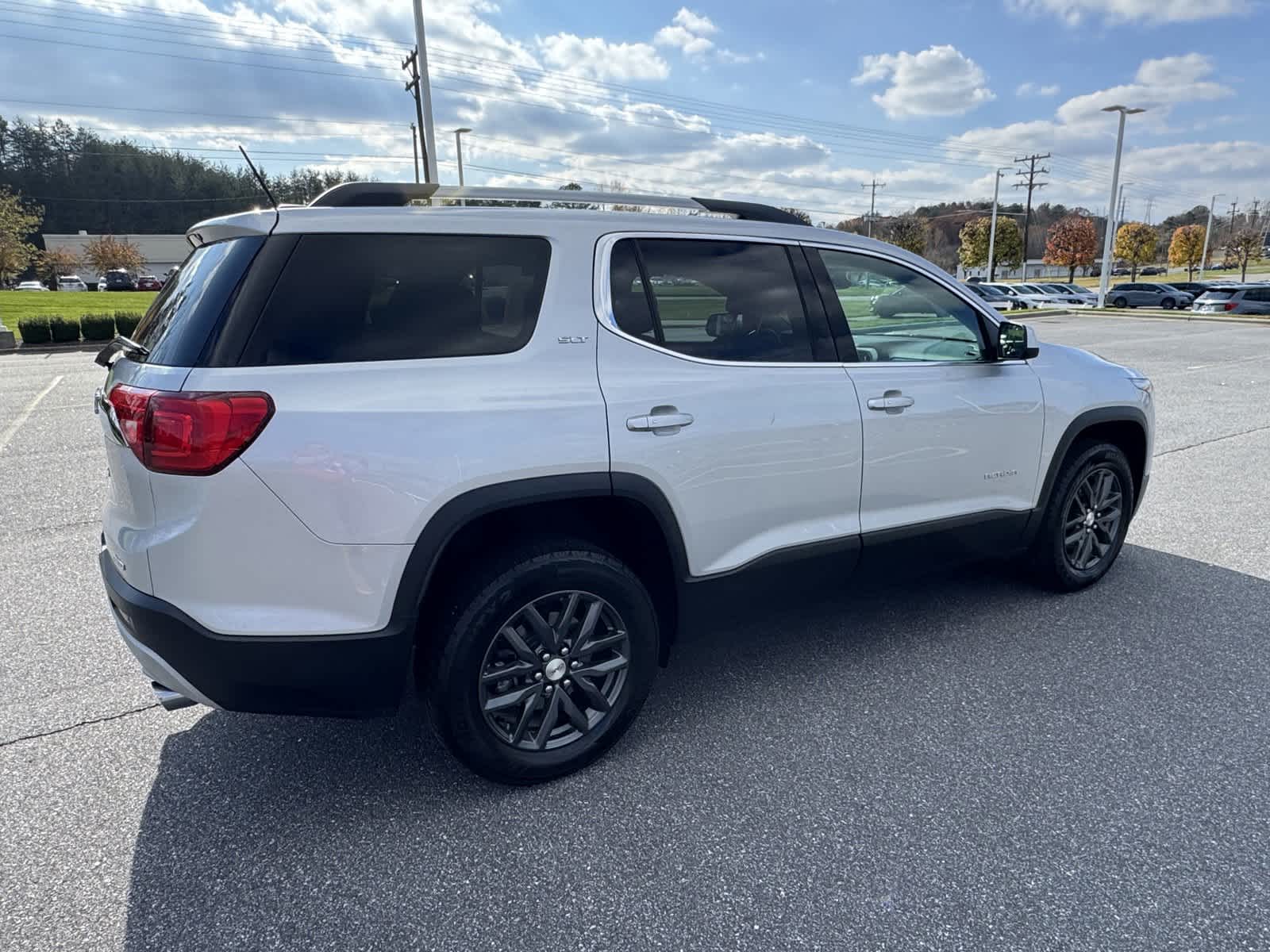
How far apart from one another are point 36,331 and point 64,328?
0.65 meters

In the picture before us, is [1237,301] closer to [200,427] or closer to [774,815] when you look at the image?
[774,815]

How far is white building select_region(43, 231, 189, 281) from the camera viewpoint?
80.1m

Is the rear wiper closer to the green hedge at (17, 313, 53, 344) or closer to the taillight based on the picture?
the taillight

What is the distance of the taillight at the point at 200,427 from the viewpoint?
2.08 m

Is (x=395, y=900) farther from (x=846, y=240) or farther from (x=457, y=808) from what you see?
(x=846, y=240)

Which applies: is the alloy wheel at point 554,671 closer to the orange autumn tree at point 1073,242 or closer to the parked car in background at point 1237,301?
the parked car in background at point 1237,301

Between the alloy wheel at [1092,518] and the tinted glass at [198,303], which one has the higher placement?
the tinted glass at [198,303]

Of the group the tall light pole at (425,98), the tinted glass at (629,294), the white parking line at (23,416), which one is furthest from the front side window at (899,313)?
the tall light pole at (425,98)

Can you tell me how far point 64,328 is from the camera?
Result: 70.8ft

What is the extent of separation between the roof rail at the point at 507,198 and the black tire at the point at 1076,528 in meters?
1.98

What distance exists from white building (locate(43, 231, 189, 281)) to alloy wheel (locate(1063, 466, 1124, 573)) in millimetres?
91828

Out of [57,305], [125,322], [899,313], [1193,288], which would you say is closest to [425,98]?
[125,322]

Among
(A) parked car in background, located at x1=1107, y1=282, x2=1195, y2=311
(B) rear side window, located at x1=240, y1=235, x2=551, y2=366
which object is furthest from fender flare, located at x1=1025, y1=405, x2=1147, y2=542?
(A) parked car in background, located at x1=1107, y1=282, x2=1195, y2=311

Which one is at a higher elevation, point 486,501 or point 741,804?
point 486,501
